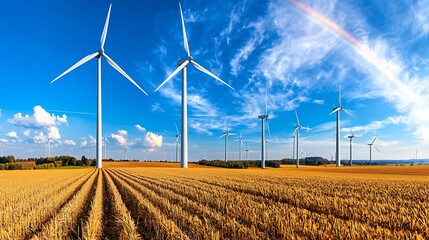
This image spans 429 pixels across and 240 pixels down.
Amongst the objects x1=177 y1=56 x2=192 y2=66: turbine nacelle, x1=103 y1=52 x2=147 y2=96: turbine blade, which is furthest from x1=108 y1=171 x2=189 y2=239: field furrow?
x1=177 y1=56 x2=192 y2=66: turbine nacelle

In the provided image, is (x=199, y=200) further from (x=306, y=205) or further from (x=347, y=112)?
(x=347, y=112)

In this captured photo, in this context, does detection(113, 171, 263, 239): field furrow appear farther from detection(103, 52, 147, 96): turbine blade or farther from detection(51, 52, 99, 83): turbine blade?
detection(51, 52, 99, 83): turbine blade

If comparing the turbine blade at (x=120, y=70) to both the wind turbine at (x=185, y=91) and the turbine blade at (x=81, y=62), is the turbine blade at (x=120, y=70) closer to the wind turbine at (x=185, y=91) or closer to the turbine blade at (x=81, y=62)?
the turbine blade at (x=81, y=62)

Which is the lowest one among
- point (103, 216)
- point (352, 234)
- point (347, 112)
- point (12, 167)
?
point (12, 167)

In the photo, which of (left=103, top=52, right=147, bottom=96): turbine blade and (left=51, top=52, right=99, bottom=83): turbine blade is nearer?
(left=51, top=52, right=99, bottom=83): turbine blade

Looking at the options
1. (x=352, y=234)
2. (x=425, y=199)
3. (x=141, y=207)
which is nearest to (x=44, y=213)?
(x=141, y=207)

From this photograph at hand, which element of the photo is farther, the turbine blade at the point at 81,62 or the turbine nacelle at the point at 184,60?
the turbine nacelle at the point at 184,60

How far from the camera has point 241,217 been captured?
11.9m

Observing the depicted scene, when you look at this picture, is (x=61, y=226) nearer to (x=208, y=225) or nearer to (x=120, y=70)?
(x=208, y=225)

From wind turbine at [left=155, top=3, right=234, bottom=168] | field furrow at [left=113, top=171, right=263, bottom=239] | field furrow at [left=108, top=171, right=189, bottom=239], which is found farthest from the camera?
wind turbine at [left=155, top=3, right=234, bottom=168]

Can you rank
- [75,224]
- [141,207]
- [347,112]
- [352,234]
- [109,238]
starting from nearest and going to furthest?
[352,234] < [109,238] < [75,224] < [141,207] < [347,112]

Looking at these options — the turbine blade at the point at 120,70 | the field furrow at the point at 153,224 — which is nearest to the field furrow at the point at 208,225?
the field furrow at the point at 153,224

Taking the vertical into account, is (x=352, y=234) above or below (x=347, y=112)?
below

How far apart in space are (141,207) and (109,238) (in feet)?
15.2
